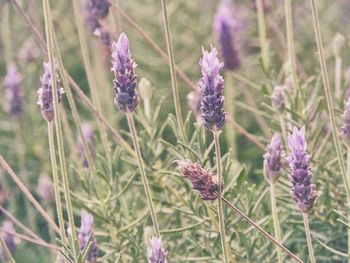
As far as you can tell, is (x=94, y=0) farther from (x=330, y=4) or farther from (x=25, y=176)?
(x=330, y=4)

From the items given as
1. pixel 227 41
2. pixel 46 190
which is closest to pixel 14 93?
pixel 46 190

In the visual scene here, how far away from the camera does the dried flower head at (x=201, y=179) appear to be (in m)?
0.98

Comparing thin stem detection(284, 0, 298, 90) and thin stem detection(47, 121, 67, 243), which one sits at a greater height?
thin stem detection(284, 0, 298, 90)

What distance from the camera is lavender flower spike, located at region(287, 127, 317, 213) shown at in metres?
1.00

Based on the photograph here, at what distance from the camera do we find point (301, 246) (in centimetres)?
139

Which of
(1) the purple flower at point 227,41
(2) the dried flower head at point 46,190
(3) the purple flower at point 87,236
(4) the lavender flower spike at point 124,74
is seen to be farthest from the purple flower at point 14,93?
(4) the lavender flower spike at point 124,74

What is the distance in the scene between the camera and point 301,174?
1.00 metres

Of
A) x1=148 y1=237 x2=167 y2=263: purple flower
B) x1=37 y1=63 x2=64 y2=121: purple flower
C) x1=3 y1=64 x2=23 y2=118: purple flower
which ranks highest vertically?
x1=37 y1=63 x2=64 y2=121: purple flower

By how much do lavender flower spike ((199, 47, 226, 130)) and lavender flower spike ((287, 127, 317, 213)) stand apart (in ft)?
0.33

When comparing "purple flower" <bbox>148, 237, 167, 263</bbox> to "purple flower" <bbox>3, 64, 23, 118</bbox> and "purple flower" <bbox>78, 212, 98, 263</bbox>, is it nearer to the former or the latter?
"purple flower" <bbox>78, 212, 98, 263</bbox>

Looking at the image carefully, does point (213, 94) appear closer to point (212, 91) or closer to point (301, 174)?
point (212, 91)

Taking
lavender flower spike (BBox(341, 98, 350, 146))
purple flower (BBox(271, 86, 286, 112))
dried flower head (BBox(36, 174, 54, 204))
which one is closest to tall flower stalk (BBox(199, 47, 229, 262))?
lavender flower spike (BBox(341, 98, 350, 146))

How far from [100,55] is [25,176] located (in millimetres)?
421

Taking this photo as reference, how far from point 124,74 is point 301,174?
0.26 meters
